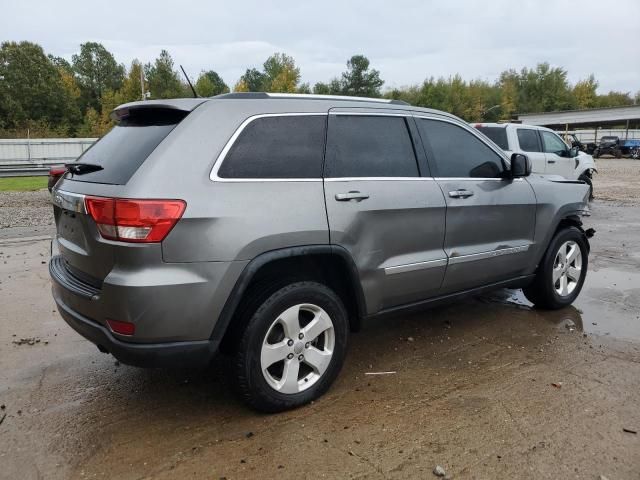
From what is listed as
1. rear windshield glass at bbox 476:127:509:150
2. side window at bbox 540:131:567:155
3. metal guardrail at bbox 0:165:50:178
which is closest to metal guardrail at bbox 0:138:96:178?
metal guardrail at bbox 0:165:50:178

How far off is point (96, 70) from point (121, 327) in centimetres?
8122

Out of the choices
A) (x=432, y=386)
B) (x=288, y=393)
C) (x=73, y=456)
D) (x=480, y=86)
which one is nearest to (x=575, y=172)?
(x=432, y=386)

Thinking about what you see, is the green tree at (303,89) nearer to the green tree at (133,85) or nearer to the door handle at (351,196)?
the green tree at (133,85)

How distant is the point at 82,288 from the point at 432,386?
2264 millimetres

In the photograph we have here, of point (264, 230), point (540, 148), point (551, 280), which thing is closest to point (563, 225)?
point (551, 280)

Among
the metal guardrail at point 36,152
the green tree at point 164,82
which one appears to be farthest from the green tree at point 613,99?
the metal guardrail at point 36,152

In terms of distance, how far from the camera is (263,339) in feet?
9.64

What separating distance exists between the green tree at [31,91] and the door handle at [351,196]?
5882cm

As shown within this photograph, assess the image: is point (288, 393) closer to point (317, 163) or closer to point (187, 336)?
Result: point (187, 336)

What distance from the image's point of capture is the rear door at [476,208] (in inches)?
154

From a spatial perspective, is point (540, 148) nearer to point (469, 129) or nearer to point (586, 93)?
point (469, 129)

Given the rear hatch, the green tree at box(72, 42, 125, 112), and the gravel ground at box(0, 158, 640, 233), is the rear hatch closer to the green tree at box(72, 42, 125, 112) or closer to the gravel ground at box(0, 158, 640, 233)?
the gravel ground at box(0, 158, 640, 233)

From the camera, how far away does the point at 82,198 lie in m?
2.81

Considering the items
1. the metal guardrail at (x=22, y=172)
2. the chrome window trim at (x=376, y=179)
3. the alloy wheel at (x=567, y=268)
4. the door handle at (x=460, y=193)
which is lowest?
the alloy wheel at (x=567, y=268)
